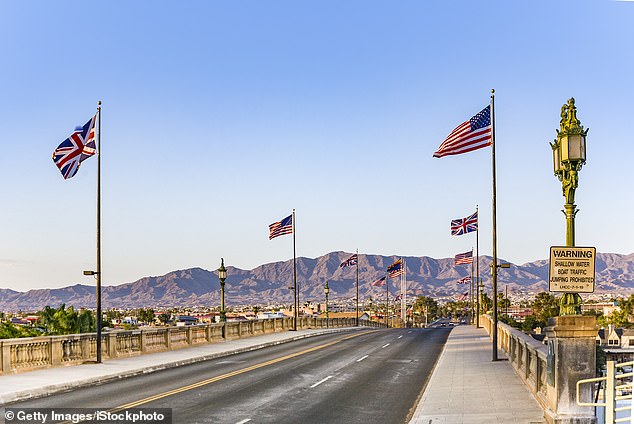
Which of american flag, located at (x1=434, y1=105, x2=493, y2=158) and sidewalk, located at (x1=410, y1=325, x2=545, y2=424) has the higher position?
american flag, located at (x1=434, y1=105, x2=493, y2=158)

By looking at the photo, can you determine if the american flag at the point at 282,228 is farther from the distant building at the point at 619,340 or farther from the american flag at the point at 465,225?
the distant building at the point at 619,340

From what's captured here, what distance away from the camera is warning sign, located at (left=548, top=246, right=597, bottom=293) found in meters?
13.5

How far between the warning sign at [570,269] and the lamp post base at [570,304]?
30cm

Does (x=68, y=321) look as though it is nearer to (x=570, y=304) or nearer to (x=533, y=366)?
(x=533, y=366)

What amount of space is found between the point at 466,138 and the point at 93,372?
15.6 meters

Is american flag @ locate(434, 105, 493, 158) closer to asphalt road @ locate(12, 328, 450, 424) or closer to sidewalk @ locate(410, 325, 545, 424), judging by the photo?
sidewalk @ locate(410, 325, 545, 424)

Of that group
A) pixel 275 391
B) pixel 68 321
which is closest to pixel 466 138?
pixel 275 391

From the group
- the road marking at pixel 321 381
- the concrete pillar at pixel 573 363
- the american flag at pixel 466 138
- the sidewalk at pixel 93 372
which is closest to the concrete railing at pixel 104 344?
the sidewalk at pixel 93 372

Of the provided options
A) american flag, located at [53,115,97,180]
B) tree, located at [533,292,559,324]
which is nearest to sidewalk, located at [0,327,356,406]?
american flag, located at [53,115,97,180]

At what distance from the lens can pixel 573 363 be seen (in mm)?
13273

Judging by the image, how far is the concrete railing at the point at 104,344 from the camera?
24.6 meters

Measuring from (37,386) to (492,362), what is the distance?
53.0ft

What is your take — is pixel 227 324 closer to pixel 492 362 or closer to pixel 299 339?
pixel 299 339

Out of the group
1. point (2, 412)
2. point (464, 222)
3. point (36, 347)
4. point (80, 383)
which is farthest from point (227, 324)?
point (2, 412)
